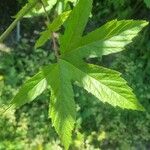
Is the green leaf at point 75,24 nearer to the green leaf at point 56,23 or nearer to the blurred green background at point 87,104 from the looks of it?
the green leaf at point 56,23

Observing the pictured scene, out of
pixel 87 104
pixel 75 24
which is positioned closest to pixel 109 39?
pixel 75 24

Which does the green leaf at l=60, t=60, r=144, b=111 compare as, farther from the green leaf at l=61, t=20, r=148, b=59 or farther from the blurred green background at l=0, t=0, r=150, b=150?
the blurred green background at l=0, t=0, r=150, b=150

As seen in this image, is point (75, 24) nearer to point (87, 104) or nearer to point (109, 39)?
point (109, 39)

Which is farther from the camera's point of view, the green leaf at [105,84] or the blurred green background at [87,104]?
the blurred green background at [87,104]

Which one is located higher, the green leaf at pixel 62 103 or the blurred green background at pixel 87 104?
the green leaf at pixel 62 103

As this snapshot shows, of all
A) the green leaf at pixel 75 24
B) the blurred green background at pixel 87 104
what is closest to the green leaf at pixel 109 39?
the green leaf at pixel 75 24

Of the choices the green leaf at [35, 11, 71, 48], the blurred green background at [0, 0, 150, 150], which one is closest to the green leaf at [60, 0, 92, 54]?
A: the green leaf at [35, 11, 71, 48]
